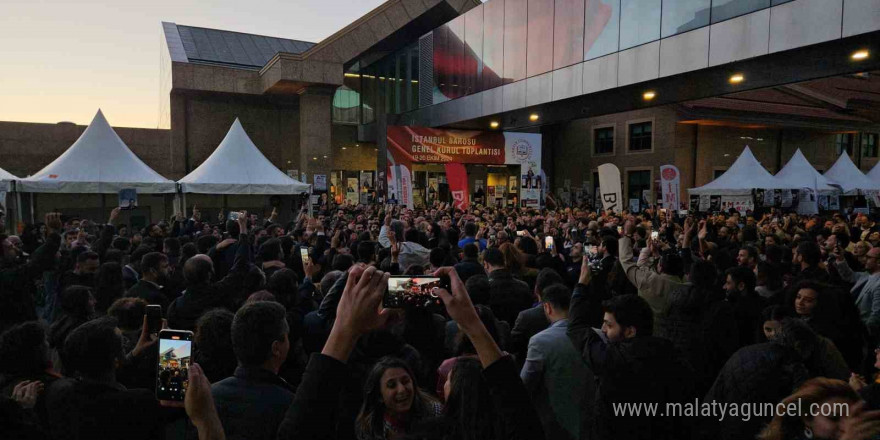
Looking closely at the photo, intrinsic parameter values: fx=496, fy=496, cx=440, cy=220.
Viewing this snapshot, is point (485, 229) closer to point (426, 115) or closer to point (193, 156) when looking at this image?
point (426, 115)

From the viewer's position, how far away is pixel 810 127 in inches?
1211

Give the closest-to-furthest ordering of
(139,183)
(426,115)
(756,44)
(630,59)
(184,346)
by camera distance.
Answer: (184,346), (756,44), (139,183), (630,59), (426,115)

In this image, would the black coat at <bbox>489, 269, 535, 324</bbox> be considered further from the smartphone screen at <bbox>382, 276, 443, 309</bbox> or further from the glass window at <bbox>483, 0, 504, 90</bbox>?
the glass window at <bbox>483, 0, 504, 90</bbox>

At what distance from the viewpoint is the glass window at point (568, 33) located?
1730cm

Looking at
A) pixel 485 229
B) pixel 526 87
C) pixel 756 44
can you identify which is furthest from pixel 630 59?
pixel 485 229

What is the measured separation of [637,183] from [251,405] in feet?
106

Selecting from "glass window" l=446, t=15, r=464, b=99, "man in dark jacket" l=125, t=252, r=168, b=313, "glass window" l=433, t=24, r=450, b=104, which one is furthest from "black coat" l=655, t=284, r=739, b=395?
"glass window" l=433, t=24, r=450, b=104

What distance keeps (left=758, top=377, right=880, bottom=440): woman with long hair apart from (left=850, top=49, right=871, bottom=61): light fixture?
13.1 m

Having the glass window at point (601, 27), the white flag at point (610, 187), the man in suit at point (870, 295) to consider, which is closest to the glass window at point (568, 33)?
the glass window at point (601, 27)

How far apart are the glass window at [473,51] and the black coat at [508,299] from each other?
756 inches

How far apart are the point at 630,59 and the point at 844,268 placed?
10.9 metres

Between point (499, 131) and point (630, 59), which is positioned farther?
point (499, 131)

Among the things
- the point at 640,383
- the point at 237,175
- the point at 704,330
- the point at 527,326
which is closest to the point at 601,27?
the point at 237,175

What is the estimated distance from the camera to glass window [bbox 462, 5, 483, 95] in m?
23.0
